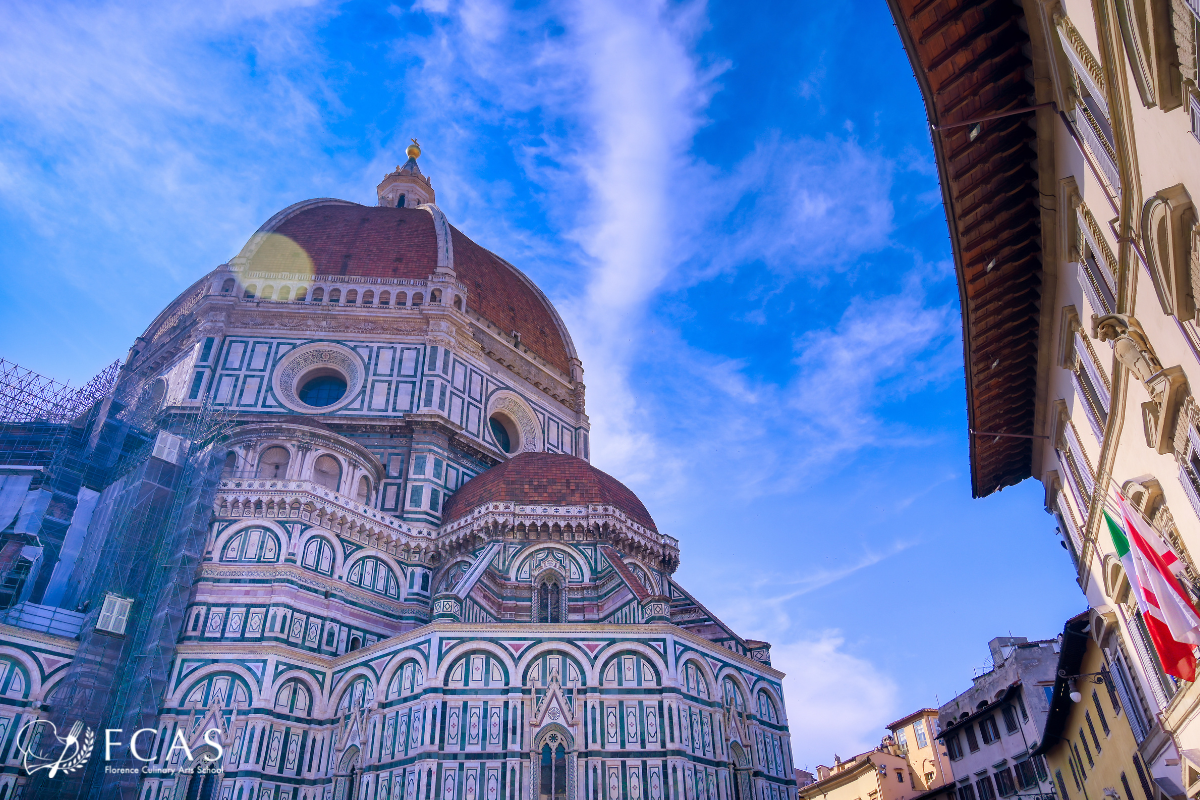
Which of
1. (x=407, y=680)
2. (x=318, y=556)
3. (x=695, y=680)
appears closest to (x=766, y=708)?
(x=695, y=680)

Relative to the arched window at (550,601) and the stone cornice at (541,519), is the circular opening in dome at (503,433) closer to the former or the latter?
the stone cornice at (541,519)

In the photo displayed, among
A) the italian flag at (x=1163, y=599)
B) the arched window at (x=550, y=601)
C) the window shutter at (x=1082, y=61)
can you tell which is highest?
the arched window at (x=550, y=601)

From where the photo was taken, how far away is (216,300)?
106ft

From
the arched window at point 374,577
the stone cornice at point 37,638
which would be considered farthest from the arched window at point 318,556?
the stone cornice at point 37,638

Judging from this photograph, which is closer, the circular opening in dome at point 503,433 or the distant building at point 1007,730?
the distant building at point 1007,730

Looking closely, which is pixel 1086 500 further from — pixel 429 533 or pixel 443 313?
pixel 443 313

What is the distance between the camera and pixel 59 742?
66.9 feet

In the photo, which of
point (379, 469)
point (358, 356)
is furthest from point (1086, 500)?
point (358, 356)

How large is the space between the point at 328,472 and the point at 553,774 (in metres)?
12.6

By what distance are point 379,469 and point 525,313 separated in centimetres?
1390

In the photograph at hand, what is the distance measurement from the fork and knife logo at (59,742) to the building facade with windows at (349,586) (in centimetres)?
27

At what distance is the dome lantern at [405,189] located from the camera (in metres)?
51.5

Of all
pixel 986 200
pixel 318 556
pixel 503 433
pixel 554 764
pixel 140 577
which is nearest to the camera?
pixel 986 200

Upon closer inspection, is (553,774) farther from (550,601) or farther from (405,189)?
(405,189)
